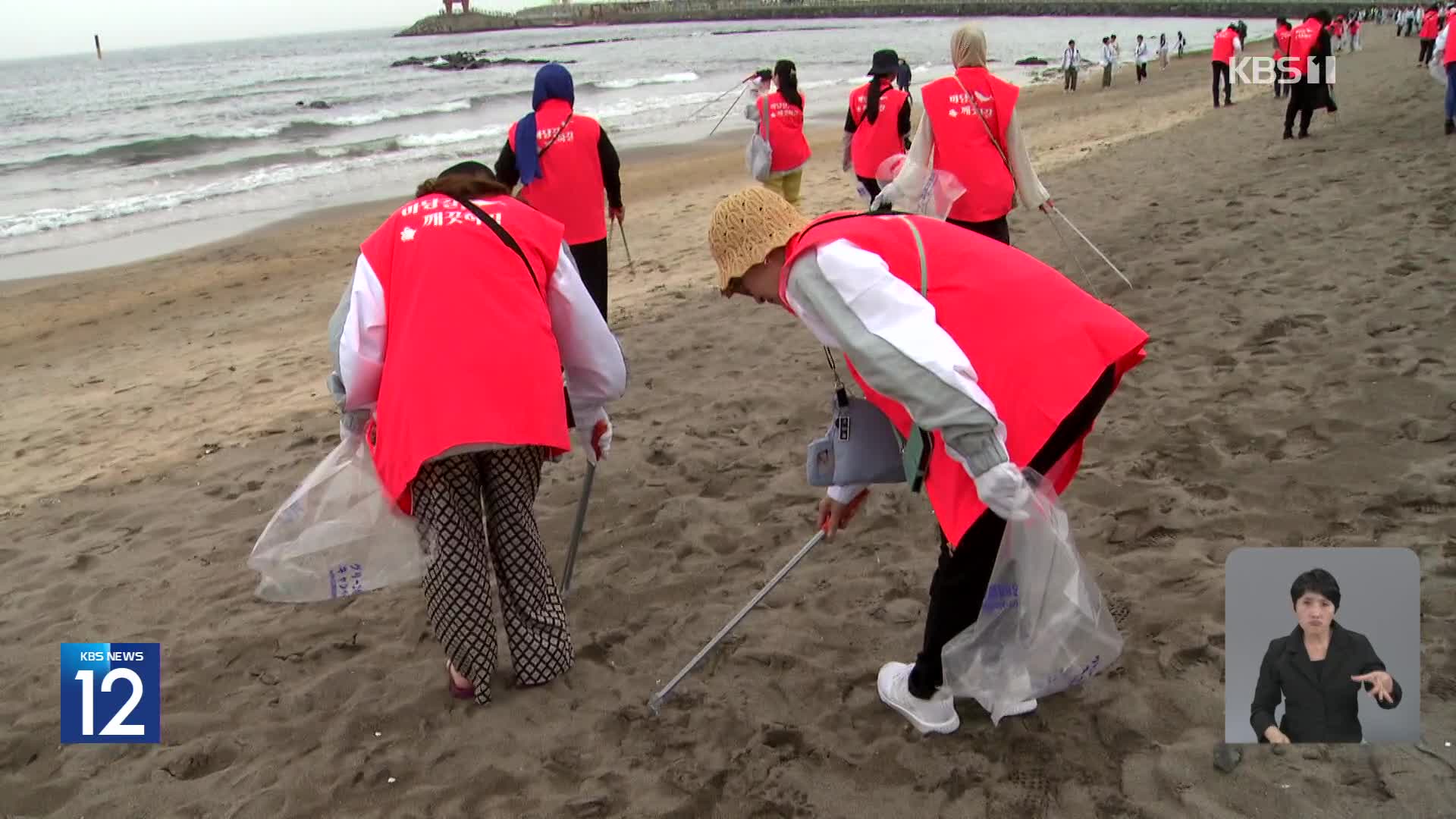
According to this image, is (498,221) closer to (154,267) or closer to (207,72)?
(154,267)

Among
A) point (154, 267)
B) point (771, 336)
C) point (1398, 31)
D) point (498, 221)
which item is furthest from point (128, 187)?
point (1398, 31)

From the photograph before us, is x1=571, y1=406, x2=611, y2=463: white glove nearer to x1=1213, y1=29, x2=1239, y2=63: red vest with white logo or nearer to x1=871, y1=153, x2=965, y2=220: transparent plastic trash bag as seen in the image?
x1=871, y1=153, x2=965, y2=220: transparent plastic trash bag

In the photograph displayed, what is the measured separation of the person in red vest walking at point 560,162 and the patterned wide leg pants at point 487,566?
264 centimetres

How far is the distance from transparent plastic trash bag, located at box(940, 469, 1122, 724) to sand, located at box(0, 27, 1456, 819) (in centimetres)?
31

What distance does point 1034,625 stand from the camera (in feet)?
7.34

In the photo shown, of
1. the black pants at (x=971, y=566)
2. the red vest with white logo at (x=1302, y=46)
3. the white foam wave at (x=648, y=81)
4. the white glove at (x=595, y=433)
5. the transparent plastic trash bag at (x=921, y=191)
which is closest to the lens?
the black pants at (x=971, y=566)

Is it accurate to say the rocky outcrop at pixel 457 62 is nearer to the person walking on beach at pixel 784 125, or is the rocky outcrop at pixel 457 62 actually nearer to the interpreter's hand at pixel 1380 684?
the person walking on beach at pixel 784 125

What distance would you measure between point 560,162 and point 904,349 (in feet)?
12.5

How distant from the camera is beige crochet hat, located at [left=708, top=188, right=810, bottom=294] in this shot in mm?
2178

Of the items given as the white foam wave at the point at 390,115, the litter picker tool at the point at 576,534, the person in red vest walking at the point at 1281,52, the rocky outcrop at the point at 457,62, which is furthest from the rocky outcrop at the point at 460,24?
the litter picker tool at the point at 576,534

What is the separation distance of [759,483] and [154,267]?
955 cm

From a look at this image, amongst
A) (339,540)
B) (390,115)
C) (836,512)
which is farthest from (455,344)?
(390,115)

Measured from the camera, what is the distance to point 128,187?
55.2 ft

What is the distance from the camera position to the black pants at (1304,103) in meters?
11.3
